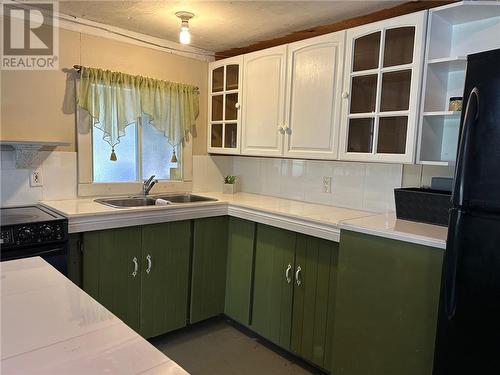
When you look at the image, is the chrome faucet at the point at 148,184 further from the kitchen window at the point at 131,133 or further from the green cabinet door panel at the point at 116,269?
the green cabinet door panel at the point at 116,269

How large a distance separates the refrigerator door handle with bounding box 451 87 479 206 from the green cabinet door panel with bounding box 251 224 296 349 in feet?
3.52

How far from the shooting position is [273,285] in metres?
2.44

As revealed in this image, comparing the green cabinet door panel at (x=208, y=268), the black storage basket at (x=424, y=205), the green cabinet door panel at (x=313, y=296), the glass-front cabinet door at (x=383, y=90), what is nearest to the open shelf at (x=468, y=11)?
the glass-front cabinet door at (x=383, y=90)

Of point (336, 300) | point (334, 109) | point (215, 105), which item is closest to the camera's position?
point (336, 300)

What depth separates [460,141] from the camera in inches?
54.8

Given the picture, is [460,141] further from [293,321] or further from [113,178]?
[113,178]

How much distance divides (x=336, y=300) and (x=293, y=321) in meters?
0.49

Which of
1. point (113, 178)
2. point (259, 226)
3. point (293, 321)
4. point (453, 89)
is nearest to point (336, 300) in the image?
point (293, 321)

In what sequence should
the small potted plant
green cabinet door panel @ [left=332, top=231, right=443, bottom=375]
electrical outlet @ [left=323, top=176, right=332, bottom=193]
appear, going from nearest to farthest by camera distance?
green cabinet door panel @ [left=332, top=231, right=443, bottom=375]
electrical outlet @ [left=323, top=176, right=332, bottom=193]
the small potted plant

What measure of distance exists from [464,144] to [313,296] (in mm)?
1249

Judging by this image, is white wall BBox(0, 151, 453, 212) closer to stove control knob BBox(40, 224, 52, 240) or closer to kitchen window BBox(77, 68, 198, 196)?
kitchen window BBox(77, 68, 198, 196)

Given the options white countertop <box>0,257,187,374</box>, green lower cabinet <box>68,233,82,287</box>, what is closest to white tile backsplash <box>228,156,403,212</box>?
green lower cabinet <box>68,233,82,287</box>

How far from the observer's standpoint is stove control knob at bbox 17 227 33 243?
6.06 feet

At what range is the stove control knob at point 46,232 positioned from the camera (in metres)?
1.91
